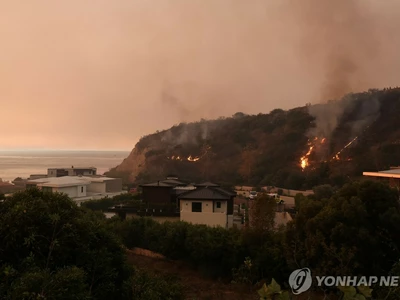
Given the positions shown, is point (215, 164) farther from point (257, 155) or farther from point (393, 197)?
point (393, 197)

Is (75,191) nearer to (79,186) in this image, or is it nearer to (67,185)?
(79,186)

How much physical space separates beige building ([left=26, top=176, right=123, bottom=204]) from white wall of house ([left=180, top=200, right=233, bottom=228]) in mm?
9141

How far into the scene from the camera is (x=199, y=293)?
13578 millimetres

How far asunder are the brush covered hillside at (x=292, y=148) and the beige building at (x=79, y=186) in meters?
21.4

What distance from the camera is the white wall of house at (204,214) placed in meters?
21.8

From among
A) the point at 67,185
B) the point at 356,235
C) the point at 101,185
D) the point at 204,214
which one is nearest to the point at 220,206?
the point at 204,214

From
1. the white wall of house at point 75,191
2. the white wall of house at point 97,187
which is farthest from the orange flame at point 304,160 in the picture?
the white wall of house at point 75,191

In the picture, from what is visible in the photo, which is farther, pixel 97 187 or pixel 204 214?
pixel 97 187

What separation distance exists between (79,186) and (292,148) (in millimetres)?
43177

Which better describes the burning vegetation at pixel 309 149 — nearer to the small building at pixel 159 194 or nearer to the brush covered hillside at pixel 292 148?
the brush covered hillside at pixel 292 148

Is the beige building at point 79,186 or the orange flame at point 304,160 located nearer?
the beige building at point 79,186

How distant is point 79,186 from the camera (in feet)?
100

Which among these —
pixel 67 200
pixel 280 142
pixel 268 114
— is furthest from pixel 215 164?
pixel 67 200

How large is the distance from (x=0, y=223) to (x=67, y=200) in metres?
1.48
